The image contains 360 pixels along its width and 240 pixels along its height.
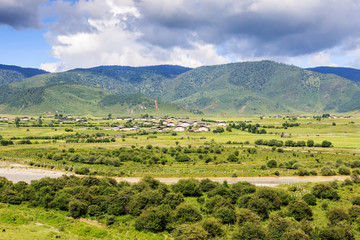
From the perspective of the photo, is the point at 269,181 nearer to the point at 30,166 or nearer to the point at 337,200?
the point at 337,200

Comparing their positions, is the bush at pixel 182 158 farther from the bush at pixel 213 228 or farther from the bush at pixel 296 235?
the bush at pixel 296 235

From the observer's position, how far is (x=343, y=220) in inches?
1822

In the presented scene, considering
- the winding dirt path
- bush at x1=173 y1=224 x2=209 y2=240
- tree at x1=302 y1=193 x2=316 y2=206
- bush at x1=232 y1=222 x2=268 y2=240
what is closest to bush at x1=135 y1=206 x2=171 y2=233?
bush at x1=173 y1=224 x2=209 y2=240

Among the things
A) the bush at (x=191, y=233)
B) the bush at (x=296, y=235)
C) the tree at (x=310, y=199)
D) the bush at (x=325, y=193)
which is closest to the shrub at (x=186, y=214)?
the bush at (x=191, y=233)

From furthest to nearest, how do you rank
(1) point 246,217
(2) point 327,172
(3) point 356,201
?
(2) point 327,172 → (3) point 356,201 → (1) point 246,217

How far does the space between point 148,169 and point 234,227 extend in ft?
159

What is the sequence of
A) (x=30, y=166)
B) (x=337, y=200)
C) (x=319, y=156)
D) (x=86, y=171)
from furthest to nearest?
(x=319, y=156) < (x=30, y=166) < (x=86, y=171) < (x=337, y=200)

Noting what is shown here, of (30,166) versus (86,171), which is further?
(30,166)

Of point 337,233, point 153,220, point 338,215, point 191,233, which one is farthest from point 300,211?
point 153,220

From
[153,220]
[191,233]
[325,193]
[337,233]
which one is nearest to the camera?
[191,233]

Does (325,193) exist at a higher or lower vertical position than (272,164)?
higher

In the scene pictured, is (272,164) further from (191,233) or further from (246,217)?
(191,233)

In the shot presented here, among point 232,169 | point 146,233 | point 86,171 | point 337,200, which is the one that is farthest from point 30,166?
point 337,200

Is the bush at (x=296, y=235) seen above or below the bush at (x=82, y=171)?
above
